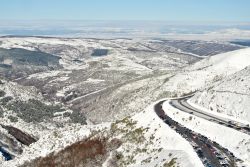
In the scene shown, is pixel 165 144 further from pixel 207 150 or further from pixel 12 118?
→ pixel 12 118

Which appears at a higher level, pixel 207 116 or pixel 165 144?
pixel 165 144

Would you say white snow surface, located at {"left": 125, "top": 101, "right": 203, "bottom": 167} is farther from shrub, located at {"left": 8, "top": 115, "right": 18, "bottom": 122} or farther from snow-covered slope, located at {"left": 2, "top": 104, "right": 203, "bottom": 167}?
shrub, located at {"left": 8, "top": 115, "right": 18, "bottom": 122}

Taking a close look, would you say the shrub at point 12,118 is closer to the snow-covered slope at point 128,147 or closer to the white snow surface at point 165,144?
the snow-covered slope at point 128,147

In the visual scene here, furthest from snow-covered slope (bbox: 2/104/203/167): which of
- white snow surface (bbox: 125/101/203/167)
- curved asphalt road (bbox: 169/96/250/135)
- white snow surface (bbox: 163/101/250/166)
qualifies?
curved asphalt road (bbox: 169/96/250/135)

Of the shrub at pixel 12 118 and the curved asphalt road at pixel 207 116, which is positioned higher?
the curved asphalt road at pixel 207 116

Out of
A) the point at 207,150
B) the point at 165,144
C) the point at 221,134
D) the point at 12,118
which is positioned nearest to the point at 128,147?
the point at 165,144

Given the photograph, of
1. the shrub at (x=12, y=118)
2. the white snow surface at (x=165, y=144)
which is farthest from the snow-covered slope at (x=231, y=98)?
the shrub at (x=12, y=118)

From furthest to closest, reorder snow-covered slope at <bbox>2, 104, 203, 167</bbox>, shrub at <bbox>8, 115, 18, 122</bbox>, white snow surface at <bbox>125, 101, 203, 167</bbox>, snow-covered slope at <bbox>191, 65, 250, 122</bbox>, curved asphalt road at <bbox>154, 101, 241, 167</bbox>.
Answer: shrub at <bbox>8, 115, 18, 122</bbox>, snow-covered slope at <bbox>191, 65, 250, 122</bbox>, snow-covered slope at <bbox>2, 104, 203, 167</bbox>, white snow surface at <bbox>125, 101, 203, 167</bbox>, curved asphalt road at <bbox>154, 101, 241, 167</bbox>

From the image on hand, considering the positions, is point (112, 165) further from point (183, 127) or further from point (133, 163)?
point (183, 127)

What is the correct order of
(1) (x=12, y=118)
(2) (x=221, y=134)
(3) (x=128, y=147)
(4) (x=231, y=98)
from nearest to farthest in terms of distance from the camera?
(2) (x=221, y=134)
(3) (x=128, y=147)
(4) (x=231, y=98)
(1) (x=12, y=118)
